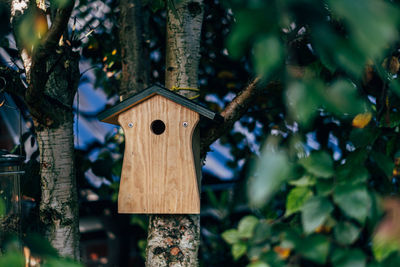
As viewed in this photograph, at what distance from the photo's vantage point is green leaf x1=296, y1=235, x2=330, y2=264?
67 cm

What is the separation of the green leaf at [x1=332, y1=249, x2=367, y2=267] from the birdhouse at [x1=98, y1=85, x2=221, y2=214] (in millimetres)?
911

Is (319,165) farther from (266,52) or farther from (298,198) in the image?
(266,52)

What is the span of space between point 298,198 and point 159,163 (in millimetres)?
901

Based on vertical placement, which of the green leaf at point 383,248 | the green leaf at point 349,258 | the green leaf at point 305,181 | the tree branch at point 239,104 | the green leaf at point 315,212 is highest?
the tree branch at point 239,104

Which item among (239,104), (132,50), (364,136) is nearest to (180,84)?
(239,104)

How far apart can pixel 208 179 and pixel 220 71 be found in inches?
54.0

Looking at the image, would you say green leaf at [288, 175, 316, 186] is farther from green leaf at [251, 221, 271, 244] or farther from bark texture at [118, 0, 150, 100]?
bark texture at [118, 0, 150, 100]

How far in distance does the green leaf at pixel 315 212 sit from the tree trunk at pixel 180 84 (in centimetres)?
96

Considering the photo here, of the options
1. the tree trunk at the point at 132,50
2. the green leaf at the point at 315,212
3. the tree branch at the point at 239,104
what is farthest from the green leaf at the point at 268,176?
the tree trunk at the point at 132,50

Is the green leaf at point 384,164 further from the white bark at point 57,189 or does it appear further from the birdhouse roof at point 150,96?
the white bark at point 57,189

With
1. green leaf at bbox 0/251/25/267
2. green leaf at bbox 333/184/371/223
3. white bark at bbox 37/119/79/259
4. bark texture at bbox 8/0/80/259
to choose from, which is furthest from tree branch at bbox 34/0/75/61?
green leaf at bbox 333/184/371/223

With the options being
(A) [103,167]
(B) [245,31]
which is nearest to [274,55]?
(B) [245,31]

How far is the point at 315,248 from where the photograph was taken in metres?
0.68

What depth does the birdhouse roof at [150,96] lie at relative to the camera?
1.53 m
